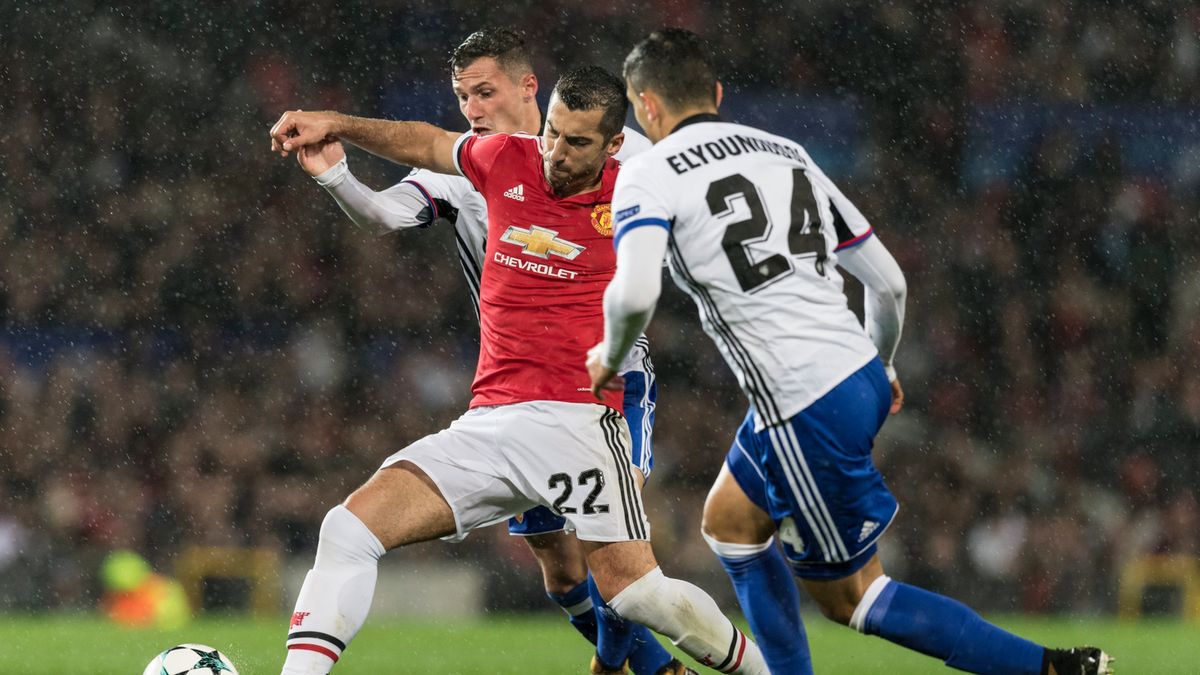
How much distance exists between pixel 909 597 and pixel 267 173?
12140 mm

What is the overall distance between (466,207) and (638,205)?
1.66m

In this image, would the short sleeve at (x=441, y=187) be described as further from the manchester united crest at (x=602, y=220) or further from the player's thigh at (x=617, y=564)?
the player's thigh at (x=617, y=564)

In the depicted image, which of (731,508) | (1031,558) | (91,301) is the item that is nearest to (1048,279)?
(1031,558)

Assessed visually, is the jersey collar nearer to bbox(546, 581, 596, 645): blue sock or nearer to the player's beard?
the player's beard

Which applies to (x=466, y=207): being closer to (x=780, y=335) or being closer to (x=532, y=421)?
(x=532, y=421)

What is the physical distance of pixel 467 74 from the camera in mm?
5715

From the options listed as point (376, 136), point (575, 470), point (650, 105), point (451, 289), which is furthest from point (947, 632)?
point (451, 289)

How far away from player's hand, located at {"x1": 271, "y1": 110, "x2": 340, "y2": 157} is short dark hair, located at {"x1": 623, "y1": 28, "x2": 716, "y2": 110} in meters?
1.25

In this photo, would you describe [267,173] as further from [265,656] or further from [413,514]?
[413,514]

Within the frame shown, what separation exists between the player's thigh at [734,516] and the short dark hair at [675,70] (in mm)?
1055

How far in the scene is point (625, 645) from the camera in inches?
214

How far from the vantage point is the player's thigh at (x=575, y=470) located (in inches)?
188

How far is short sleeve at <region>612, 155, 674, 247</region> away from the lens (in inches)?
153

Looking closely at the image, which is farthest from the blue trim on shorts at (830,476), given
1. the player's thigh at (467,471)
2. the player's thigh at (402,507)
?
the player's thigh at (402,507)
